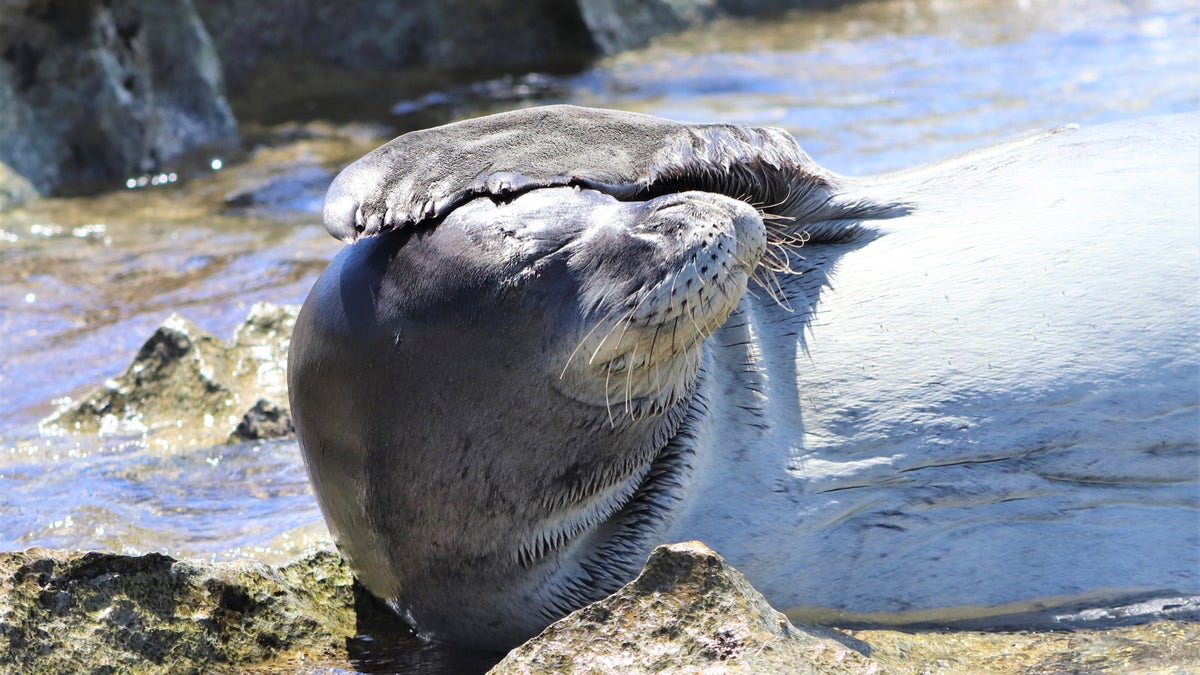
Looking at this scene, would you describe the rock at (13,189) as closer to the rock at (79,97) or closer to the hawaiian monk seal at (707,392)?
the rock at (79,97)

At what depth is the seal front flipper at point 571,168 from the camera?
3.04m

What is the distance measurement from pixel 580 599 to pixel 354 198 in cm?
99

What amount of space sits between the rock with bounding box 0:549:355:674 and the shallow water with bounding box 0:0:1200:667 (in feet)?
1.79

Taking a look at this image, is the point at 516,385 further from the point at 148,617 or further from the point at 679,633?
the point at 148,617

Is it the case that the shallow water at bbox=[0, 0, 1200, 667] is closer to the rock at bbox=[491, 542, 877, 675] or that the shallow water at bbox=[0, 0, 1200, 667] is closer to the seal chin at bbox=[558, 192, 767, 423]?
the seal chin at bbox=[558, 192, 767, 423]

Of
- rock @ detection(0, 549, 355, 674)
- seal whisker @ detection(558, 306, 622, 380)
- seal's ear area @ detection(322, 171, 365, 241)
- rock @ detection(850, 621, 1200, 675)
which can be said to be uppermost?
seal's ear area @ detection(322, 171, 365, 241)

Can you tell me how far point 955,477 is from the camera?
3.14 metres

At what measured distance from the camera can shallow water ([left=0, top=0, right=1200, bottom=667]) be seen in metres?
4.06

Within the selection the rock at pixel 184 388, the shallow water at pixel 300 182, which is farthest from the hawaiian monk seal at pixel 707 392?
the rock at pixel 184 388

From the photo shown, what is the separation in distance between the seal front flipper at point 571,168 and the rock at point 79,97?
5.91 m

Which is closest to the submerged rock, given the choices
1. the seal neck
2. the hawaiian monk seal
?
the hawaiian monk seal

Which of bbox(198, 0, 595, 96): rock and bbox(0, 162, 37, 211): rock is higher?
bbox(198, 0, 595, 96): rock

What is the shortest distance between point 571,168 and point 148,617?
1295mm

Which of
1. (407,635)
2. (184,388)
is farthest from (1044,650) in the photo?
(184,388)
